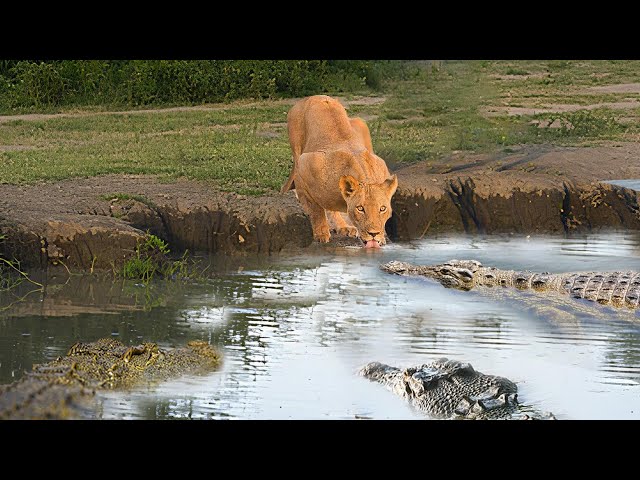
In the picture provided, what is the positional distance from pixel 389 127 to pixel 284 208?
12.2 ft

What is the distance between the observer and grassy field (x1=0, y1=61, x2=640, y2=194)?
1523 cm

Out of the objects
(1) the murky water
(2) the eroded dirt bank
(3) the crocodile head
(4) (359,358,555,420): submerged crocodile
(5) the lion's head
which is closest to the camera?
(4) (359,358,555,420): submerged crocodile

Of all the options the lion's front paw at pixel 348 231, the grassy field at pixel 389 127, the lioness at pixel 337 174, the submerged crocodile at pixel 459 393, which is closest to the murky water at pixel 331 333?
the submerged crocodile at pixel 459 393

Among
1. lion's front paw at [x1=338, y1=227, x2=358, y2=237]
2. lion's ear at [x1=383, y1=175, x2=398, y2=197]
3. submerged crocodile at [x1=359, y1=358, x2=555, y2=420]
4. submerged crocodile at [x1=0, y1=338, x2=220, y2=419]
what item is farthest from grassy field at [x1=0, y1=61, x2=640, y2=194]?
submerged crocodile at [x1=359, y1=358, x2=555, y2=420]

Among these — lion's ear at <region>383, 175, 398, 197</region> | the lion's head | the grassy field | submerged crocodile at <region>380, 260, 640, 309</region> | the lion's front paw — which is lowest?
submerged crocodile at <region>380, 260, 640, 309</region>

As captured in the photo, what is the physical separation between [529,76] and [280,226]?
6428mm

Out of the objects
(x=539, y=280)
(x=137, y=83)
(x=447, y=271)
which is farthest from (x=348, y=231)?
(x=137, y=83)

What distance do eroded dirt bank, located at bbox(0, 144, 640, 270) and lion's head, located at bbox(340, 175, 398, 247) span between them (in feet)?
4.06

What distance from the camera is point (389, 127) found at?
657 inches

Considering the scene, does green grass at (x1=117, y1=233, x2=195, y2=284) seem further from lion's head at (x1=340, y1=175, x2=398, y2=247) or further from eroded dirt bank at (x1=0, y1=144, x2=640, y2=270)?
lion's head at (x1=340, y1=175, x2=398, y2=247)

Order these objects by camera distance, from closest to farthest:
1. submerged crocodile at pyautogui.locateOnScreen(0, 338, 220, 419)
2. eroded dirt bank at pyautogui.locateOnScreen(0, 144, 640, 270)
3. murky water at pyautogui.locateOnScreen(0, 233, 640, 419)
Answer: submerged crocodile at pyautogui.locateOnScreen(0, 338, 220, 419)
murky water at pyautogui.locateOnScreen(0, 233, 640, 419)
eroded dirt bank at pyautogui.locateOnScreen(0, 144, 640, 270)

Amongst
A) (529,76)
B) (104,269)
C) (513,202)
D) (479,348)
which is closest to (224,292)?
(104,269)

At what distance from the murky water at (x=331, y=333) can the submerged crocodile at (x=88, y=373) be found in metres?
0.15

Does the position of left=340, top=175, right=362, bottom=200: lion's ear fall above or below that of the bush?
below
